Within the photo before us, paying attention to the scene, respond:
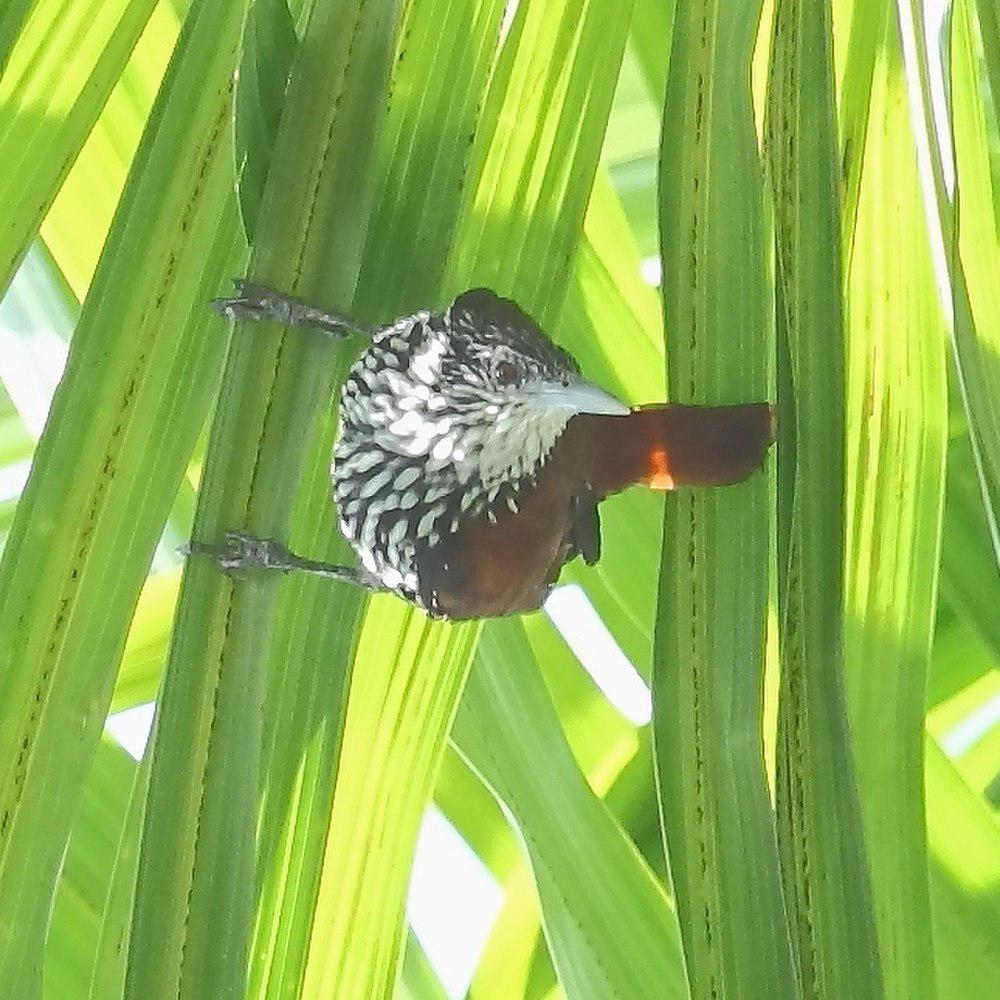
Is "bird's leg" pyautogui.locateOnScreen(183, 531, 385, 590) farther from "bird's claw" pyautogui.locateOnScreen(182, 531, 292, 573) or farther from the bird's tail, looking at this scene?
the bird's tail

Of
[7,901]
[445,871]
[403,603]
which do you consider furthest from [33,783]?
[445,871]

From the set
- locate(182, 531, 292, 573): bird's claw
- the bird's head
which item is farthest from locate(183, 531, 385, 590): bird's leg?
the bird's head

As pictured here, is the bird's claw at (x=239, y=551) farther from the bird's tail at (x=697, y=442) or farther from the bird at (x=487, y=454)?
the bird's tail at (x=697, y=442)

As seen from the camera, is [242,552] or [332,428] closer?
[242,552]

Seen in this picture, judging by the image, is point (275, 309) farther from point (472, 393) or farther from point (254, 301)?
point (472, 393)

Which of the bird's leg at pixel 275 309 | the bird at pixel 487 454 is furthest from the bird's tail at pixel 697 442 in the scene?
the bird's leg at pixel 275 309

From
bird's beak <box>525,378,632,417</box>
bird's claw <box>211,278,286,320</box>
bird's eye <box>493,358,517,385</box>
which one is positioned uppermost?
bird's claw <box>211,278,286,320</box>

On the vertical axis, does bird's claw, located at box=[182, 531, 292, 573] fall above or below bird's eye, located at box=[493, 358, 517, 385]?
below

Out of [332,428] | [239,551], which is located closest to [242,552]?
[239,551]

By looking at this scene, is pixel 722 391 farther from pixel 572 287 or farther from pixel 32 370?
pixel 32 370
